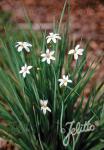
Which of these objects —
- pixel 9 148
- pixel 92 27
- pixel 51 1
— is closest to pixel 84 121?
pixel 9 148

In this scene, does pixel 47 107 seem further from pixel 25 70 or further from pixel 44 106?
pixel 25 70

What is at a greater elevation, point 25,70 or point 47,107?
point 25,70

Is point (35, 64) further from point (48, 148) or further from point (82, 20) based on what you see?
point (82, 20)

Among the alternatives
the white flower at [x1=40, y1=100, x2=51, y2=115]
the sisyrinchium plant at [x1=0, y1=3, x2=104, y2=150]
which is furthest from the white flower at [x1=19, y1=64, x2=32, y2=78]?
the white flower at [x1=40, y1=100, x2=51, y2=115]

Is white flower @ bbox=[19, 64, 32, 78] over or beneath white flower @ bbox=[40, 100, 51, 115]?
over

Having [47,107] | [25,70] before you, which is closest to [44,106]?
[47,107]

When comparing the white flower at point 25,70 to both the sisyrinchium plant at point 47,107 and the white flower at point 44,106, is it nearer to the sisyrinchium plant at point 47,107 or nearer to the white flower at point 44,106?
the sisyrinchium plant at point 47,107

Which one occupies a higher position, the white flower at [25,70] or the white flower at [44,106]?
the white flower at [25,70]

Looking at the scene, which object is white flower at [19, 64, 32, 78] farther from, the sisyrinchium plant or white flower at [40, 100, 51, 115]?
→ white flower at [40, 100, 51, 115]

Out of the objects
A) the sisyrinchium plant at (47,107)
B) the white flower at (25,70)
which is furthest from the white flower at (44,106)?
the white flower at (25,70)

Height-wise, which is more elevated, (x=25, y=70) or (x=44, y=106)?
(x=25, y=70)

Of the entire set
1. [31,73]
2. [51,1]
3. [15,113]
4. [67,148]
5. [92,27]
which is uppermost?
[51,1]
